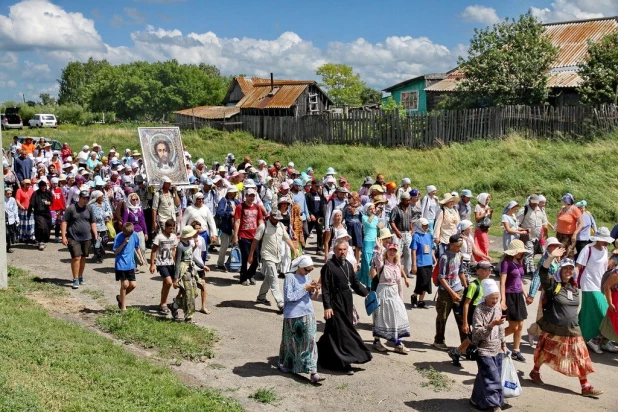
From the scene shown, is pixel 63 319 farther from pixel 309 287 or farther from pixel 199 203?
pixel 309 287

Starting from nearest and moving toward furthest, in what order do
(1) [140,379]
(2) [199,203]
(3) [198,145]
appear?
(1) [140,379] → (2) [199,203] → (3) [198,145]

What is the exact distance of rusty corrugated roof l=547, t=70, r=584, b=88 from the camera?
99.2ft

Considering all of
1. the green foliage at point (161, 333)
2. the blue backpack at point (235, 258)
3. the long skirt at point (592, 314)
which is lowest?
the green foliage at point (161, 333)

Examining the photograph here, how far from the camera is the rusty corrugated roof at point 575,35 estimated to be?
34969mm

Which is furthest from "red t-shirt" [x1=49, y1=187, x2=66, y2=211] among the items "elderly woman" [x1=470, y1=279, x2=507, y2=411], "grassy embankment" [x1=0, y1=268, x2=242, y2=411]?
"elderly woman" [x1=470, y1=279, x2=507, y2=411]

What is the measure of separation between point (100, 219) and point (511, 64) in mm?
19697

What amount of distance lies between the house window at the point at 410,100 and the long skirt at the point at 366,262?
38707mm

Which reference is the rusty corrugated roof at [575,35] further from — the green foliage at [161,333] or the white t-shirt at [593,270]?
the green foliage at [161,333]

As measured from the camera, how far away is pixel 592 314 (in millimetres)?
9914

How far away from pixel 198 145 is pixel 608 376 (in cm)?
2797

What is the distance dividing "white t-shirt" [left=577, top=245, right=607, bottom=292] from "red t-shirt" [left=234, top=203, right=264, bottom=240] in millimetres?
5415

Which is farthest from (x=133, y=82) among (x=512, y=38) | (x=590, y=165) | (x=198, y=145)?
(x=590, y=165)

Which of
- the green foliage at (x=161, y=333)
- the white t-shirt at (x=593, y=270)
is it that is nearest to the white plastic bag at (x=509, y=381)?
the white t-shirt at (x=593, y=270)

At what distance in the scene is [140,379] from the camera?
26.1 ft
